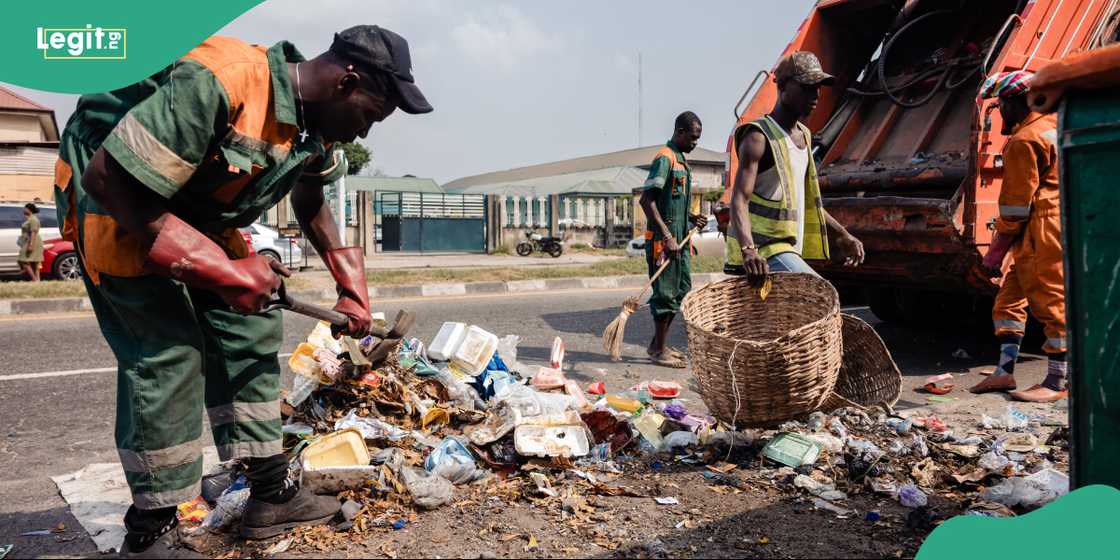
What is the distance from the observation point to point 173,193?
1.84 metres

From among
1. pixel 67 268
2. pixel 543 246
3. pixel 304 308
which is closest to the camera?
pixel 304 308

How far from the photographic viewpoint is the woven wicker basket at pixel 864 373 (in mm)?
3463

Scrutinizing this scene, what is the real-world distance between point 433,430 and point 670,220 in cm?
279

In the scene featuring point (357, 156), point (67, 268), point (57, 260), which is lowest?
point (67, 268)

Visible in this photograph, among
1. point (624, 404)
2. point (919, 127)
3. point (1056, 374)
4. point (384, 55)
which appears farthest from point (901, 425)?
point (919, 127)

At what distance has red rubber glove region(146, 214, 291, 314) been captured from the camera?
1847mm

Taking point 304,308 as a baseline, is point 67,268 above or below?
below

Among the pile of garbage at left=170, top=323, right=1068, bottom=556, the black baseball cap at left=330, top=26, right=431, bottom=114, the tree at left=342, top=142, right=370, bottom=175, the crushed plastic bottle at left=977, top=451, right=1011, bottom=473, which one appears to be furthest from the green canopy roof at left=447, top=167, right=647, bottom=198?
the black baseball cap at left=330, top=26, right=431, bottom=114

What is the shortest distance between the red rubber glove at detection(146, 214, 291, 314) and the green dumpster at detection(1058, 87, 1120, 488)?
5.81 feet

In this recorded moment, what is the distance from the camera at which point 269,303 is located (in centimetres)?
211

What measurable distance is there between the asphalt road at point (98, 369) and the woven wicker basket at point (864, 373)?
0.63 m

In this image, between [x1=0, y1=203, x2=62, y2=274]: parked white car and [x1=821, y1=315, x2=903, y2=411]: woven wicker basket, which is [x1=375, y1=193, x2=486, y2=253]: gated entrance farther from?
[x1=821, y1=315, x2=903, y2=411]: woven wicker basket

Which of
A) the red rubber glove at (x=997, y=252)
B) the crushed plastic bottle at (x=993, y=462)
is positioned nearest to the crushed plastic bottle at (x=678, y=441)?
the crushed plastic bottle at (x=993, y=462)

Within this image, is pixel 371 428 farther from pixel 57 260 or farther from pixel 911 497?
pixel 57 260
